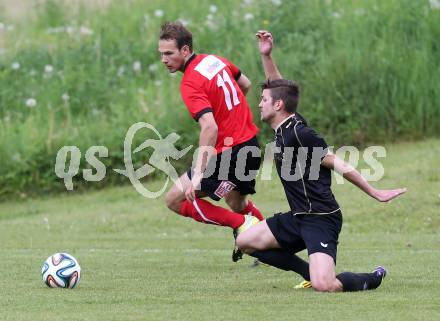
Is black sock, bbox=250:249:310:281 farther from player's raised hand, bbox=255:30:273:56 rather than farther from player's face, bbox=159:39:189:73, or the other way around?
player's face, bbox=159:39:189:73

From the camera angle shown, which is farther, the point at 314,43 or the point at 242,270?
the point at 314,43

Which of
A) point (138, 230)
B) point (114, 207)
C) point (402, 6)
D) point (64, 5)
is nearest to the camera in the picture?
point (138, 230)

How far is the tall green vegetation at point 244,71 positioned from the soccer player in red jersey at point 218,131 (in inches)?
406

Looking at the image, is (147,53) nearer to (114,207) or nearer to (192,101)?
(114,207)

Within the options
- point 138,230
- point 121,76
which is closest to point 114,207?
point 138,230

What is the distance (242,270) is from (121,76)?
13.7 metres

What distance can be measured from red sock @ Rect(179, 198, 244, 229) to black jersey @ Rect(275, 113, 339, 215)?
3.96 feet

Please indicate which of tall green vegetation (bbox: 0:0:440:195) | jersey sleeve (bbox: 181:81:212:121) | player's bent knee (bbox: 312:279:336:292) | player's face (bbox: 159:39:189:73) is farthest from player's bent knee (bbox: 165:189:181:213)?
tall green vegetation (bbox: 0:0:440:195)

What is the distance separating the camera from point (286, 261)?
9117 mm

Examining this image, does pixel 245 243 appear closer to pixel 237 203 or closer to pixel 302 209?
pixel 302 209

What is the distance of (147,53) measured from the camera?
24.8 metres

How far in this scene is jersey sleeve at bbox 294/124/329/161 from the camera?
8773 mm

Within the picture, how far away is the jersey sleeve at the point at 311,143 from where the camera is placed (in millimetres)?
8773

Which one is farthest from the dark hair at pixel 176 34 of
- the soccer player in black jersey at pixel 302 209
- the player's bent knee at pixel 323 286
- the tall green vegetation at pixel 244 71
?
the tall green vegetation at pixel 244 71
